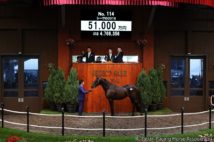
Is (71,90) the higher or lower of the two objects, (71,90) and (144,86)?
the lower

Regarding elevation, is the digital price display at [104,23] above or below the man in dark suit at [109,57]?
above

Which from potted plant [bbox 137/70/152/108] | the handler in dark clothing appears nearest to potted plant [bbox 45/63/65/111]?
the handler in dark clothing

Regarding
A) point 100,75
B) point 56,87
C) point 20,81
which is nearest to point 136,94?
point 100,75

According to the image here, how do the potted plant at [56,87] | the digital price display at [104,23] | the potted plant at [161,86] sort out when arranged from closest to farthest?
1. the potted plant at [56,87]
2. the potted plant at [161,86]
3. the digital price display at [104,23]

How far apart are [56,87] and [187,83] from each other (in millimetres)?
7273

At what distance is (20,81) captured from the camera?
28000 millimetres

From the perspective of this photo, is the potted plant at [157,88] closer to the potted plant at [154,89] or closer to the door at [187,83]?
the potted plant at [154,89]

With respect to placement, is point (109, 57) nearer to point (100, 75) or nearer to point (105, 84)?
point (100, 75)

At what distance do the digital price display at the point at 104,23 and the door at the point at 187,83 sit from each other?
3.47 meters

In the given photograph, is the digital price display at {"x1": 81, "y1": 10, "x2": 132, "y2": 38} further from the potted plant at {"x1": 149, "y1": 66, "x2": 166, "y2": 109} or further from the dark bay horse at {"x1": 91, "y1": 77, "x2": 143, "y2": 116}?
the dark bay horse at {"x1": 91, "y1": 77, "x2": 143, "y2": 116}

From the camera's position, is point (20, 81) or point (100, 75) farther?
point (20, 81)

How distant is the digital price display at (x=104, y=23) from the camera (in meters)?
27.4

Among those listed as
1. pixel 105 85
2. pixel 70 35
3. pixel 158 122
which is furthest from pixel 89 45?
pixel 158 122

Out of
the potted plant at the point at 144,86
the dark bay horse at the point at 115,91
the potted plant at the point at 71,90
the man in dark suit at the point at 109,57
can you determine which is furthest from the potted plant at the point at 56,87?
the potted plant at the point at 144,86
